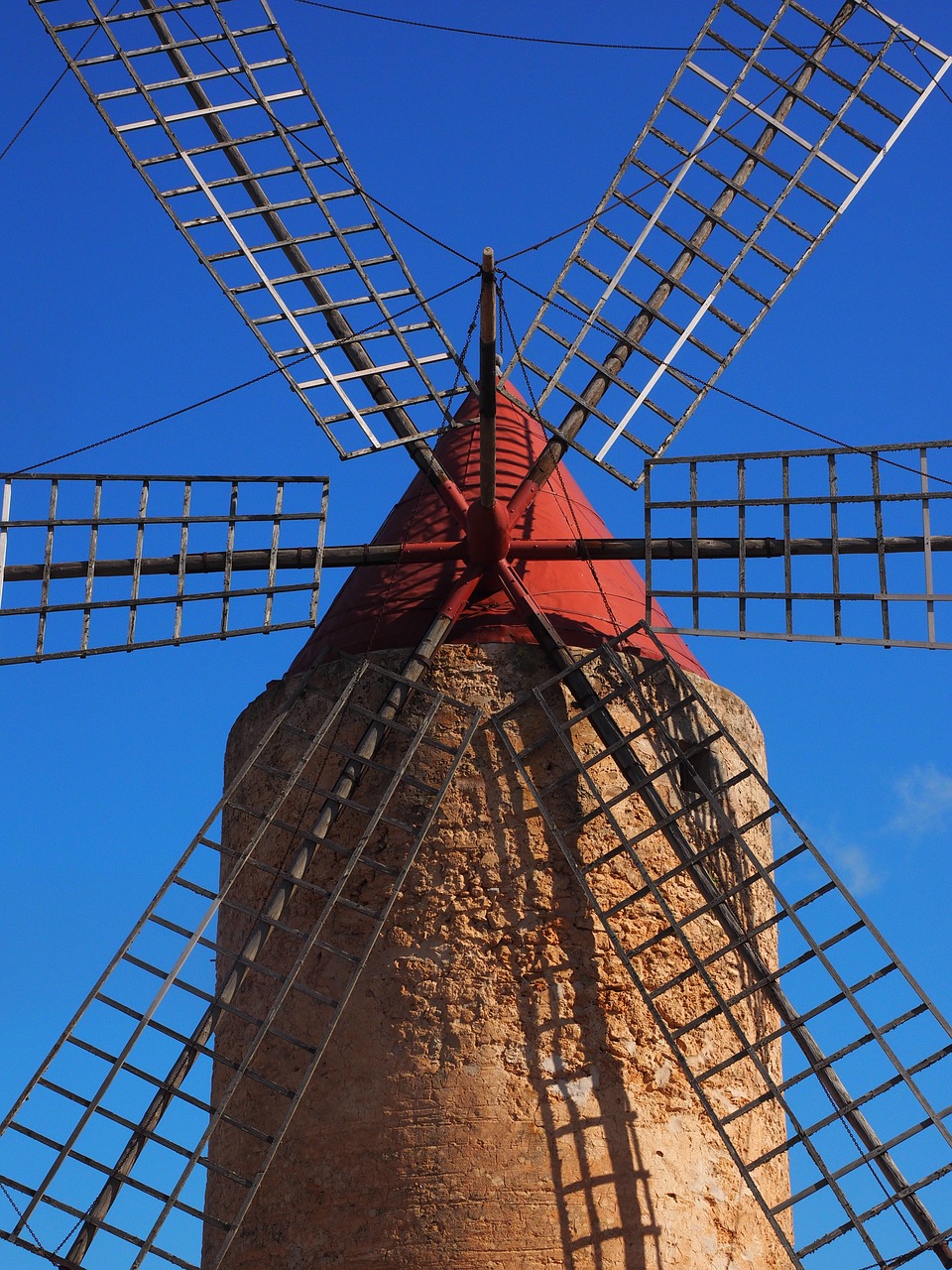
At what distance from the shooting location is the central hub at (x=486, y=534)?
27.1 ft

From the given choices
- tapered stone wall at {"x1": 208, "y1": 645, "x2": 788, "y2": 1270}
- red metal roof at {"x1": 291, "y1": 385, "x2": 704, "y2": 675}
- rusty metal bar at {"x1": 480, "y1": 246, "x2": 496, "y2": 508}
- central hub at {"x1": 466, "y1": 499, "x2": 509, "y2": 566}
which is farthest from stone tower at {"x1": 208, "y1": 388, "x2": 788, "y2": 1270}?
rusty metal bar at {"x1": 480, "y1": 246, "x2": 496, "y2": 508}

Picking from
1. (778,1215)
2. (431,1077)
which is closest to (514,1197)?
(431,1077)

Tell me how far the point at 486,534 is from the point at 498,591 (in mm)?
270

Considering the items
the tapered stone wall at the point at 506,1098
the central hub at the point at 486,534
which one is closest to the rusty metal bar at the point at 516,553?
the central hub at the point at 486,534

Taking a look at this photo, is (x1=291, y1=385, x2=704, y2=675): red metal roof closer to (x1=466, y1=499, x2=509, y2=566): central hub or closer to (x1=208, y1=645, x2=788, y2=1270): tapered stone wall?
(x1=466, y1=499, x2=509, y2=566): central hub

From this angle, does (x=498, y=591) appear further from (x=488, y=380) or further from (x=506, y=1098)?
(x=506, y=1098)

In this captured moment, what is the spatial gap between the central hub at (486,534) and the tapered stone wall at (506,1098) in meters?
0.79

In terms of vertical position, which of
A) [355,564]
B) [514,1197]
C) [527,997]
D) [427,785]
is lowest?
[514,1197]

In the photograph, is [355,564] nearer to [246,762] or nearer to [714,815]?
[246,762]

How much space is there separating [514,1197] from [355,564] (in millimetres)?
2675

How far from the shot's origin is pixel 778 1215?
785 cm

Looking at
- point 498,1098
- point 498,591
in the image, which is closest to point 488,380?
point 498,591

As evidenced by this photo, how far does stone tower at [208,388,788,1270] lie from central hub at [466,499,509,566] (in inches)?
16.3

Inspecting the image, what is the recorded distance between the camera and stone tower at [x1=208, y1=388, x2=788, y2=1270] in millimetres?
7293
